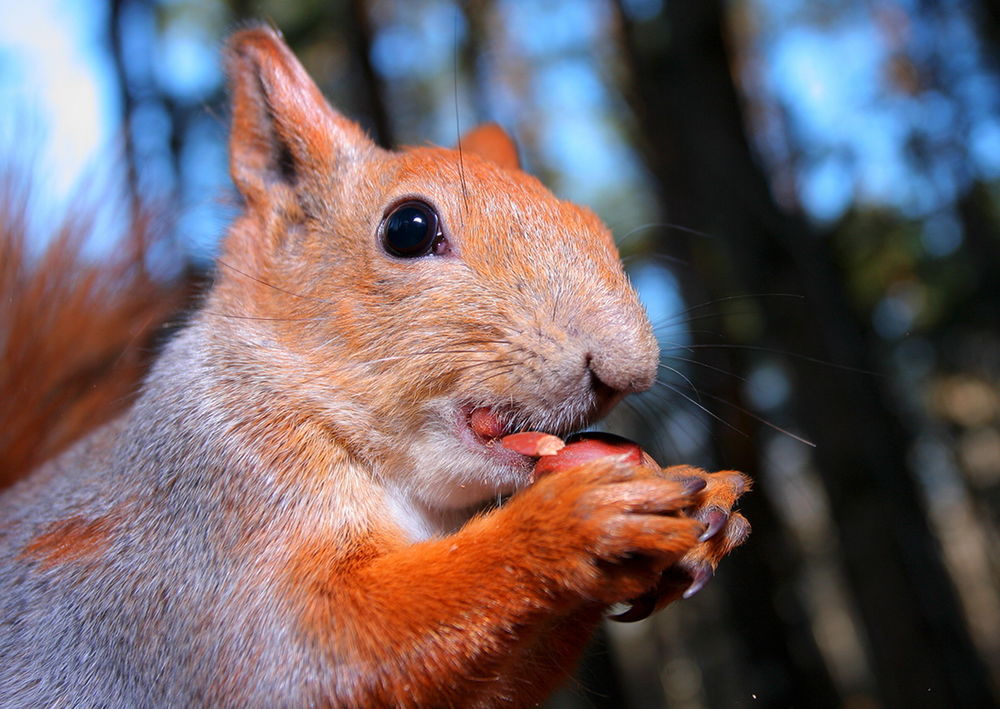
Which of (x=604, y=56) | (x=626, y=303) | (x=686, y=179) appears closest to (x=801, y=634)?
(x=686, y=179)

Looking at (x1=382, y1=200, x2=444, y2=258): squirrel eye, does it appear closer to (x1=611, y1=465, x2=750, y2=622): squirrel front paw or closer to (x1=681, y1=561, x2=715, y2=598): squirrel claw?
(x1=611, y1=465, x2=750, y2=622): squirrel front paw

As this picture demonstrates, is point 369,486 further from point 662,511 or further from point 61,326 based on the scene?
point 61,326

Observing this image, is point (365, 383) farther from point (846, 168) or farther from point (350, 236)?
point (846, 168)

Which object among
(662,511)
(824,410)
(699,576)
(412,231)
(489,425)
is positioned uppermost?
(412,231)

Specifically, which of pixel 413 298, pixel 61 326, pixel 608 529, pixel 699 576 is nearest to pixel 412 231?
pixel 413 298

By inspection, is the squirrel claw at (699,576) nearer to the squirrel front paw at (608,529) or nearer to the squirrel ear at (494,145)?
the squirrel front paw at (608,529)

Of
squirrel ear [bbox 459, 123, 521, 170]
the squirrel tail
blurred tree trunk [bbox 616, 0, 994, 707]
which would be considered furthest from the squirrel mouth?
blurred tree trunk [bbox 616, 0, 994, 707]
